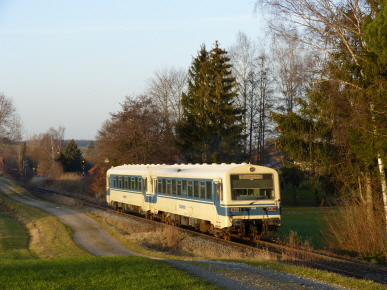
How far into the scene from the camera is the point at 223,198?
19.7m

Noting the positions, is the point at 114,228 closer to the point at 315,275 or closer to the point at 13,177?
the point at 315,275

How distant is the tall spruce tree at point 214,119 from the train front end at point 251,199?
2292 centimetres

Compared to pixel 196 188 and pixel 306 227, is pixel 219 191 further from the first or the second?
→ pixel 306 227

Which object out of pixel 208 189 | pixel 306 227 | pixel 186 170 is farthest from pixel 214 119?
pixel 208 189

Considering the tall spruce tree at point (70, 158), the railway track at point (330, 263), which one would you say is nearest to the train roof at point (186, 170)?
the railway track at point (330, 263)

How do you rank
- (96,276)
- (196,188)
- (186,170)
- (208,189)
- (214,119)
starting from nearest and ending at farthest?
(96,276)
(208,189)
(196,188)
(186,170)
(214,119)

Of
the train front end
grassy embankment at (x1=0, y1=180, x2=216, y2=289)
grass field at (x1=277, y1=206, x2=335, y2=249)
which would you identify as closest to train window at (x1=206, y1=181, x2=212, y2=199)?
the train front end

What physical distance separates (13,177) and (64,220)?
178 feet

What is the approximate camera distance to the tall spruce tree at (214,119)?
43906 mm

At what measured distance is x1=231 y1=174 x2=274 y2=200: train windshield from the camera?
19.8 m

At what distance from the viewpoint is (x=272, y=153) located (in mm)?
51562

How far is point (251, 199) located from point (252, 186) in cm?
49

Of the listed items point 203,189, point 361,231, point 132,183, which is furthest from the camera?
point 132,183

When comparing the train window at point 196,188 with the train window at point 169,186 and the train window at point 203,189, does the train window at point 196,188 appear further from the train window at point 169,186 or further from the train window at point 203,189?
the train window at point 169,186
